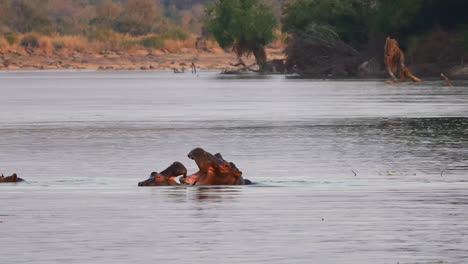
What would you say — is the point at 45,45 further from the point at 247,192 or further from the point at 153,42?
the point at 247,192

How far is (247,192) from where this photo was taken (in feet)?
54.3

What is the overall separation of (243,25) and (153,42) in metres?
31.7

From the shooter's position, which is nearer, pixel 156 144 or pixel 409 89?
pixel 156 144

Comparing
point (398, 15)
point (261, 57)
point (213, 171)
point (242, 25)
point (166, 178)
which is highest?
point (213, 171)

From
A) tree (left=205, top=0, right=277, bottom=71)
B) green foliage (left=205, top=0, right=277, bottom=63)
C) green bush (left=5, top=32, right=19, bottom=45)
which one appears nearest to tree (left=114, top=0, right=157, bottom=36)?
green bush (left=5, top=32, right=19, bottom=45)

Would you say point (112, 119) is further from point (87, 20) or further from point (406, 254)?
point (87, 20)

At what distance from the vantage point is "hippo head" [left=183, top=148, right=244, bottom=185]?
16234 mm

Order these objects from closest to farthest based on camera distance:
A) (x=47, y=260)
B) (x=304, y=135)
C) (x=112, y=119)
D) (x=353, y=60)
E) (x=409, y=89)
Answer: (x=47, y=260), (x=304, y=135), (x=112, y=119), (x=409, y=89), (x=353, y=60)

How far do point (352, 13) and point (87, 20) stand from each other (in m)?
78.4

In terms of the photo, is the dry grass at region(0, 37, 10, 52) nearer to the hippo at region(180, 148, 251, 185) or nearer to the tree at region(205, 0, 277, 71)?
the tree at region(205, 0, 277, 71)

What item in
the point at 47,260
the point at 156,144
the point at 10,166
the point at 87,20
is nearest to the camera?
the point at 47,260

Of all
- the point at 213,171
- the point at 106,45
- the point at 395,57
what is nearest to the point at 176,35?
the point at 106,45

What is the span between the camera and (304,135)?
95.7ft

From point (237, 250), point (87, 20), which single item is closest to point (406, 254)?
point (237, 250)
